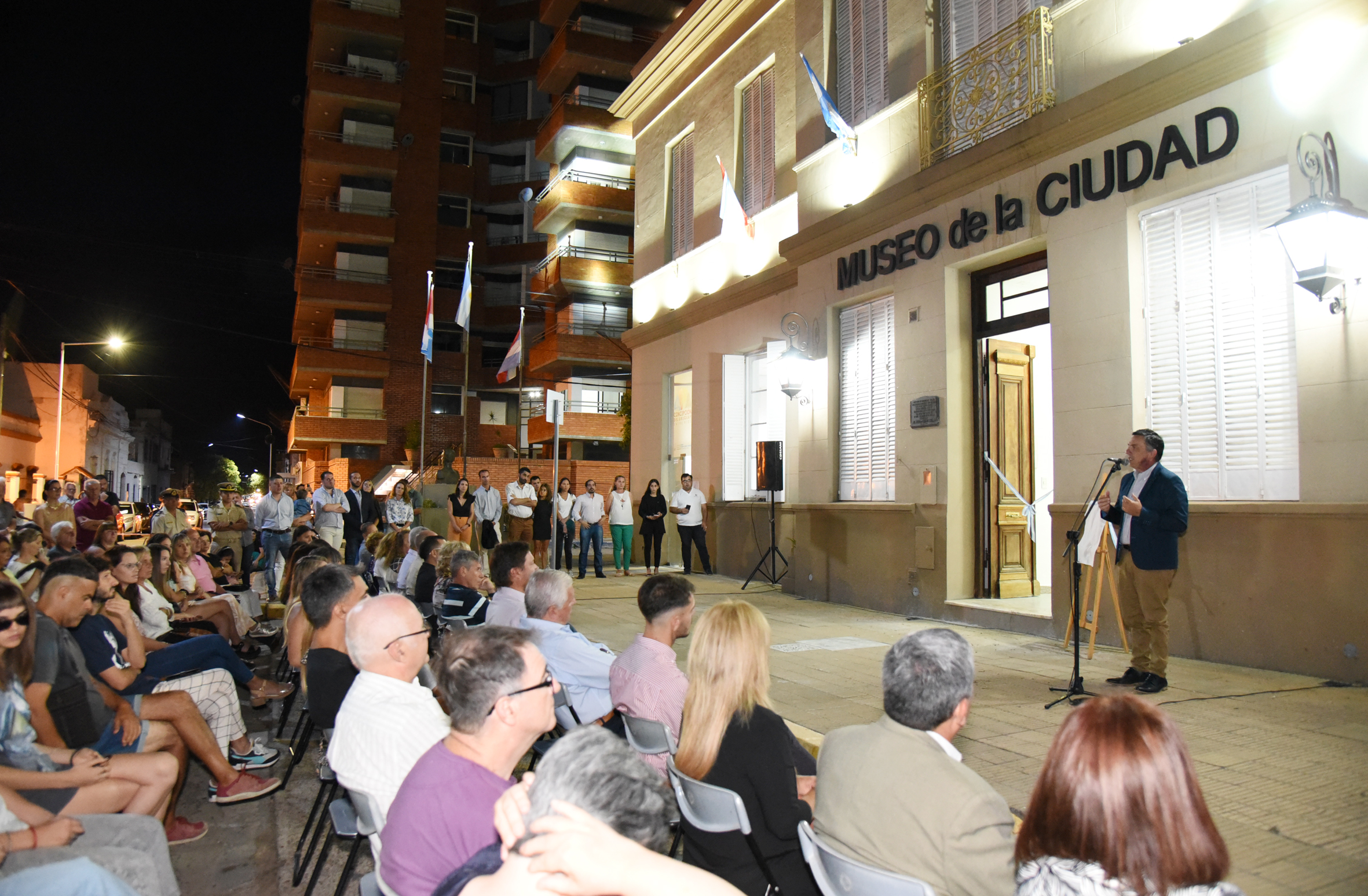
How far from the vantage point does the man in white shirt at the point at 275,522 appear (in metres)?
13.1

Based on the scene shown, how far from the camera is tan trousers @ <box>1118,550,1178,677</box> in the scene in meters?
5.81

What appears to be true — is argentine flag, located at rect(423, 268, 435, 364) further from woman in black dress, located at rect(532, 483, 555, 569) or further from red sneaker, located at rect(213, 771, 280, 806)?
red sneaker, located at rect(213, 771, 280, 806)

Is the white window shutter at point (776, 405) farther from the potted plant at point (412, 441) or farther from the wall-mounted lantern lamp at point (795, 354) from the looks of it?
the potted plant at point (412, 441)

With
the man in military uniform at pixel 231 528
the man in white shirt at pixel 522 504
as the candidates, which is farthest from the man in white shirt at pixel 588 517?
the man in military uniform at pixel 231 528

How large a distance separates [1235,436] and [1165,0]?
12.4ft

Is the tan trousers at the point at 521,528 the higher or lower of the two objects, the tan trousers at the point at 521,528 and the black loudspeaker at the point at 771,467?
the lower

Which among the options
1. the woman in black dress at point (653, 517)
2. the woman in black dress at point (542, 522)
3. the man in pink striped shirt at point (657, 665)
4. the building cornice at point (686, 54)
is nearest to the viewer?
the man in pink striped shirt at point (657, 665)

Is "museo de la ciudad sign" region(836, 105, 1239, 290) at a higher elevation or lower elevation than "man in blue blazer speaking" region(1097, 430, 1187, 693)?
higher

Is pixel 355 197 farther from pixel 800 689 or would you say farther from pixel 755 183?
pixel 800 689

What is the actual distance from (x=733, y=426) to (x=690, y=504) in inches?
66.6

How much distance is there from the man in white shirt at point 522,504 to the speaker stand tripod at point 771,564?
400 cm

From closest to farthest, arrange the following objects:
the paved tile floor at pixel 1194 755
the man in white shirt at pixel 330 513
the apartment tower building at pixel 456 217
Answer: the paved tile floor at pixel 1194 755
the man in white shirt at pixel 330 513
the apartment tower building at pixel 456 217

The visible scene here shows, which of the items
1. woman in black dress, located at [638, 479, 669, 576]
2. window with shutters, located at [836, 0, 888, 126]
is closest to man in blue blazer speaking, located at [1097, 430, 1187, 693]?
window with shutters, located at [836, 0, 888, 126]

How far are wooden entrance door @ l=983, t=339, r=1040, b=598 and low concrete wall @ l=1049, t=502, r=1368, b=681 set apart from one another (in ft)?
8.59
